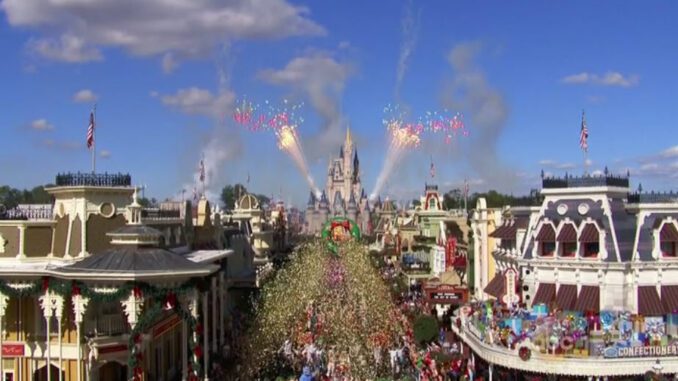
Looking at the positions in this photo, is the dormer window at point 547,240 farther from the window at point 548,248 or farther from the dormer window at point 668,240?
the dormer window at point 668,240

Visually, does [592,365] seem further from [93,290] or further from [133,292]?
[93,290]

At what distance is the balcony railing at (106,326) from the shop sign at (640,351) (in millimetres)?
19900

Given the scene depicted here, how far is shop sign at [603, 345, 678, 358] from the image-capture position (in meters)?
29.2

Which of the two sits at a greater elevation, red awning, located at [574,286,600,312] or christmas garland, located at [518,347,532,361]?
red awning, located at [574,286,600,312]

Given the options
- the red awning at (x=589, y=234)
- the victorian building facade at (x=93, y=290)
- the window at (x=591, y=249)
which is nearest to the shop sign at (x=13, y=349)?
the victorian building facade at (x=93, y=290)

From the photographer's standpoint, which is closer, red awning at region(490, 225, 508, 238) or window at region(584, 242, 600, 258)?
window at region(584, 242, 600, 258)

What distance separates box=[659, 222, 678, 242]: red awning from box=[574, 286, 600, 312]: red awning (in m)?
3.87

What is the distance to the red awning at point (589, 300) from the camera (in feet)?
112

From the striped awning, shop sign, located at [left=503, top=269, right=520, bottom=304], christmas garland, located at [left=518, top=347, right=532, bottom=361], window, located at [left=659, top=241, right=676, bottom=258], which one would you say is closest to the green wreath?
shop sign, located at [left=503, top=269, right=520, bottom=304]

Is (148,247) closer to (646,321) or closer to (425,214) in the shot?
(646,321)

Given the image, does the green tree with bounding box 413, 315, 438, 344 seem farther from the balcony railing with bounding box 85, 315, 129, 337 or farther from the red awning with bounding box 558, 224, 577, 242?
the balcony railing with bounding box 85, 315, 129, 337

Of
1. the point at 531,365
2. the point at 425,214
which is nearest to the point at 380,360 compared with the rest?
the point at 531,365

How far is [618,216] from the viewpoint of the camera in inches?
1394

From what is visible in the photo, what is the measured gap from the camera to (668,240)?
34.6 metres
